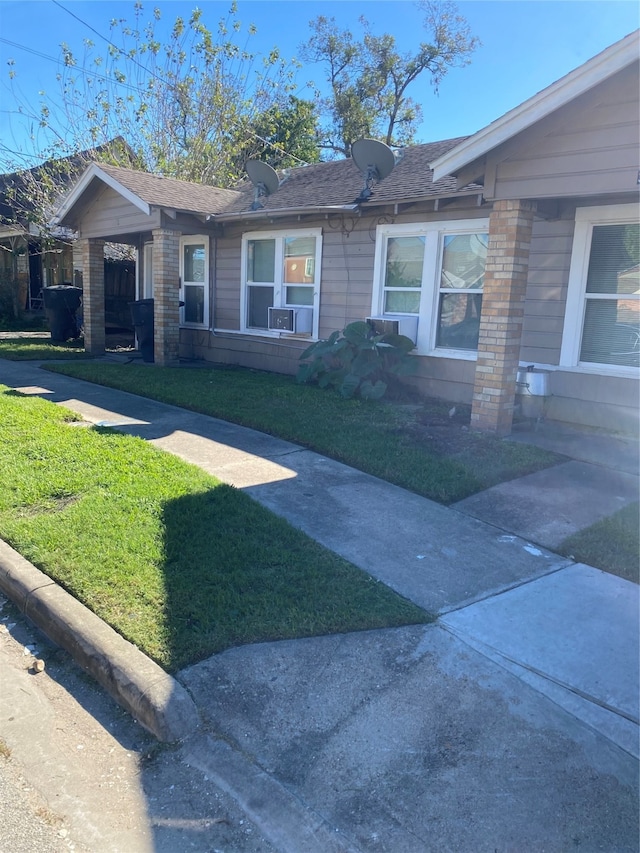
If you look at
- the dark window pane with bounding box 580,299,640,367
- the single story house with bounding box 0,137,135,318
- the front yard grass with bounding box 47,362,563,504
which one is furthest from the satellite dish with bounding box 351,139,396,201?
the single story house with bounding box 0,137,135,318

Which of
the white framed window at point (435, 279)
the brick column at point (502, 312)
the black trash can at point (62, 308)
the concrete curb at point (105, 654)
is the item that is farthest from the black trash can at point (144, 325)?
the concrete curb at point (105, 654)

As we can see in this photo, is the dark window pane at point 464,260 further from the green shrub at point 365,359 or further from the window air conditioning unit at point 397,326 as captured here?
the green shrub at point 365,359

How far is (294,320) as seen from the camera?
10852 mm

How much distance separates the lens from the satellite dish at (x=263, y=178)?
11.8m

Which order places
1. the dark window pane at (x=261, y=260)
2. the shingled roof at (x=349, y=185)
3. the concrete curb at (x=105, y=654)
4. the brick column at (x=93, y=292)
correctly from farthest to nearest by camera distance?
the brick column at (x=93, y=292)
the dark window pane at (x=261, y=260)
the shingled roof at (x=349, y=185)
the concrete curb at (x=105, y=654)

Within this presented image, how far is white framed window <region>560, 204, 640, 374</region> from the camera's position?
7172mm

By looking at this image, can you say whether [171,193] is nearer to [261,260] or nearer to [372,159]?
[261,260]

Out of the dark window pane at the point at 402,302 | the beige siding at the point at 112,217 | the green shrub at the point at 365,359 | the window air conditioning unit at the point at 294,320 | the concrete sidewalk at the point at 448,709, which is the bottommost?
the concrete sidewalk at the point at 448,709

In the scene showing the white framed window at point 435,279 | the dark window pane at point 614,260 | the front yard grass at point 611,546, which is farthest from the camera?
the white framed window at point 435,279

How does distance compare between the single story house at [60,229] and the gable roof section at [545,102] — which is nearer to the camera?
the gable roof section at [545,102]

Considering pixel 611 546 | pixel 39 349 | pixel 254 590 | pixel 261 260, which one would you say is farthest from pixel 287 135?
pixel 254 590

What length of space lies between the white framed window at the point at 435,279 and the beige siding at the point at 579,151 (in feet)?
6.68

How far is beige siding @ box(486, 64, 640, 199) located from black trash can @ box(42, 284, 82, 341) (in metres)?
11.9

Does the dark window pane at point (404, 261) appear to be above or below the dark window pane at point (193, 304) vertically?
above
